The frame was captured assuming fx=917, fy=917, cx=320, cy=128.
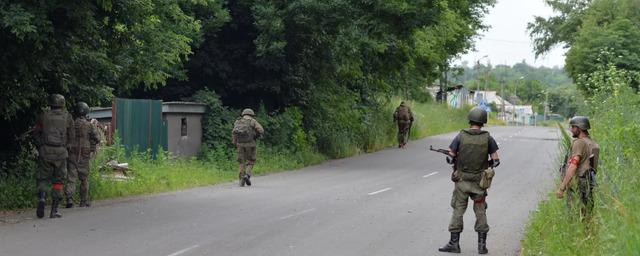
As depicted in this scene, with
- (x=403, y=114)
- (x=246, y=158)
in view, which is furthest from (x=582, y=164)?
(x=403, y=114)

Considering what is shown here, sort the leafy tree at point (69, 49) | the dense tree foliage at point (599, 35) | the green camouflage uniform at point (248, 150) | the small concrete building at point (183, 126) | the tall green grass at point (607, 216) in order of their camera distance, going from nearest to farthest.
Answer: the tall green grass at point (607, 216) < the leafy tree at point (69, 49) < the green camouflage uniform at point (248, 150) < the small concrete building at point (183, 126) < the dense tree foliage at point (599, 35)

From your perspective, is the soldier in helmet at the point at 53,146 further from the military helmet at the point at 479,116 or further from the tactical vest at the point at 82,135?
the military helmet at the point at 479,116

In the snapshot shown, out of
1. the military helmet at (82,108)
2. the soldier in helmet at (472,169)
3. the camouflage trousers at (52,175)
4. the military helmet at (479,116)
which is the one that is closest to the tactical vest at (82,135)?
the military helmet at (82,108)

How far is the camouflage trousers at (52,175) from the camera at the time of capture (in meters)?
13.5

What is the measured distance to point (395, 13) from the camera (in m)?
25.8

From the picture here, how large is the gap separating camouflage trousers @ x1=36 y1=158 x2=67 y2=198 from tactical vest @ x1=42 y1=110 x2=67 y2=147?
28 cm

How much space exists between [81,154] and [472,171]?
22.7ft

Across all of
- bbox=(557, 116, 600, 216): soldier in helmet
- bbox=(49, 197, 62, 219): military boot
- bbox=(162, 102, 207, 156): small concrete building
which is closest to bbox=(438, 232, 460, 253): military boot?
bbox=(557, 116, 600, 216): soldier in helmet

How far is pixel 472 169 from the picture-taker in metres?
10.9

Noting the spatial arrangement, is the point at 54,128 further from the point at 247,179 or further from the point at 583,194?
the point at 583,194

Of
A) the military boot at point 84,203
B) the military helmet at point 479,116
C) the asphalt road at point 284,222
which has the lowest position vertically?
the asphalt road at point 284,222

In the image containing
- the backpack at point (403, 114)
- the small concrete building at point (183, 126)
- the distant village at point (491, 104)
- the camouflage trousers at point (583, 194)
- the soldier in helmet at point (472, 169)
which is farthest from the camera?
the distant village at point (491, 104)

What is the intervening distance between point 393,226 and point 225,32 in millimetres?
15555

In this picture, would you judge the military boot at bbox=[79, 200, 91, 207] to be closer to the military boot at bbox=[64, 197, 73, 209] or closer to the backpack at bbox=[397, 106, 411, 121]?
the military boot at bbox=[64, 197, 73, 209]
